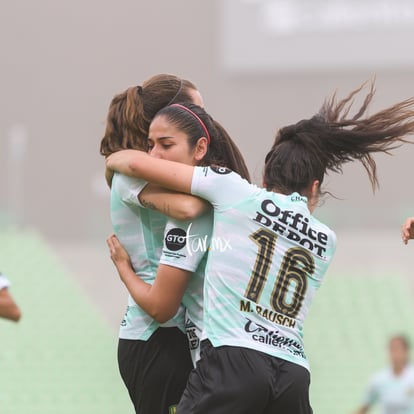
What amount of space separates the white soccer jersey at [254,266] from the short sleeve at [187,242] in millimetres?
55

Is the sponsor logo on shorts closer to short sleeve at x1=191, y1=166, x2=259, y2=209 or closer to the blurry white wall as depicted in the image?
short sleeve at x1=191, y1=166, x2=259, y2=209

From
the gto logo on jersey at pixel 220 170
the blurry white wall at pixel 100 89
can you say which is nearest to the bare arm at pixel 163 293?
the gto logo on jersey at pixel 220 170

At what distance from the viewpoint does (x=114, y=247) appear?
3000 mm

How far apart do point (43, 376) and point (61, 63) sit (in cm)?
1354

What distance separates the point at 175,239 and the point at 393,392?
5.33 m

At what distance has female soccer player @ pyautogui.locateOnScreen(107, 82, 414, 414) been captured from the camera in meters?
2.65

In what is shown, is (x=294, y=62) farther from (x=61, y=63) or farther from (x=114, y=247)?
(x=114, y=247)

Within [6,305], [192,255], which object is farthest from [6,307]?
[192,255]

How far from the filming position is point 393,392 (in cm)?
767

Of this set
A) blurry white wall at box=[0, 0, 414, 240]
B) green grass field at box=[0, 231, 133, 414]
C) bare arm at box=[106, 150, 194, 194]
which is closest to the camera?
bare arm at box=[106, 150, 194, 194]

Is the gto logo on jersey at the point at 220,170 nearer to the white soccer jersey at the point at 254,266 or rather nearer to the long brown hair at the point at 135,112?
the white soccer jersey at the point at 254,266

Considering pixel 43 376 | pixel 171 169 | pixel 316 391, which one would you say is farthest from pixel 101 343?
pixel 171 169

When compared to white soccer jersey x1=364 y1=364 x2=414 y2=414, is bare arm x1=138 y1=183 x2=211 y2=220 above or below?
above

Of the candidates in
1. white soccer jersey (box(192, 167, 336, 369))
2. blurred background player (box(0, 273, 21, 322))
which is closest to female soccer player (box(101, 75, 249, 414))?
white soccer jersey (box(192, 167, 336, 369))
